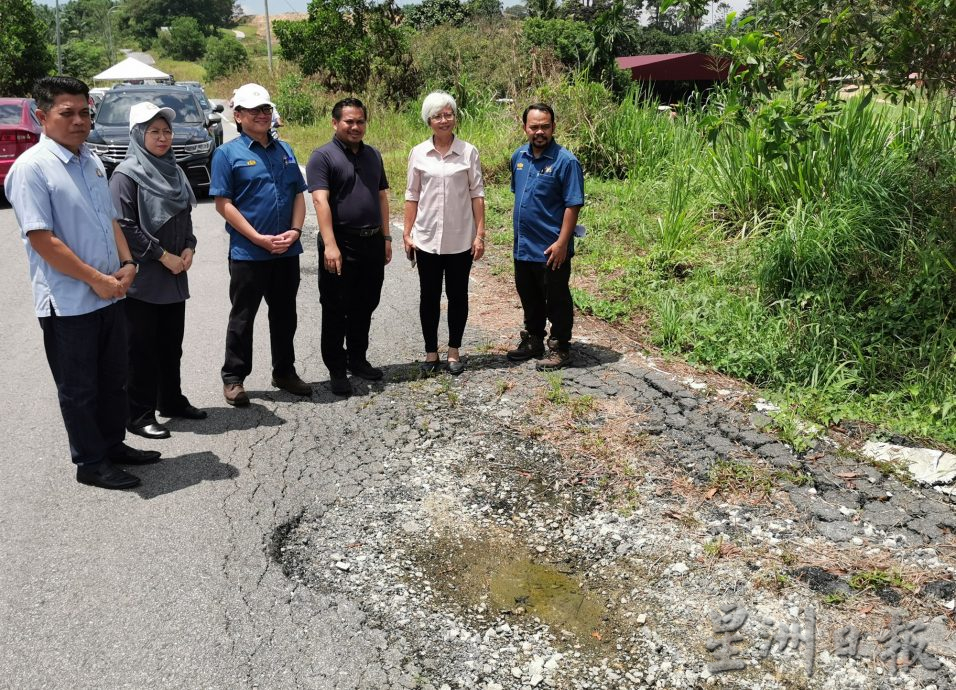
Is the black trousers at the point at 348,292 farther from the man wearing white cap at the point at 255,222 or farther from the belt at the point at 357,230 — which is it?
the man wearing white cap at the point at 255,222

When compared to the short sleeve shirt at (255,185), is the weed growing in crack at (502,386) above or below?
below

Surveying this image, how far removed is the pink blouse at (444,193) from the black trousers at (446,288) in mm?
111

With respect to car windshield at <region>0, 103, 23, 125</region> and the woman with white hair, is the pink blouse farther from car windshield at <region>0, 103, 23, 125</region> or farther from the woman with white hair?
car windshield at <region>0, 103, 23, 125</region>

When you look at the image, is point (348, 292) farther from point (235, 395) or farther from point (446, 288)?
point (235, 395)

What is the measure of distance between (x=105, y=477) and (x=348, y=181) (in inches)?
89.9

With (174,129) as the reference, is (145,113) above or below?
above

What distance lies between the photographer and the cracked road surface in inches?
120

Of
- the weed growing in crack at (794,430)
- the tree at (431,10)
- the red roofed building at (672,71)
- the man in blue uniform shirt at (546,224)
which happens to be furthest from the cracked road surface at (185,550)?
the tree at (431,10)

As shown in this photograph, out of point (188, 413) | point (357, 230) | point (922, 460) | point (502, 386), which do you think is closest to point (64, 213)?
point (188, 413)

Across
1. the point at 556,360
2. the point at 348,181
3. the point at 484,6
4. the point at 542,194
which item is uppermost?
the point at 484,6

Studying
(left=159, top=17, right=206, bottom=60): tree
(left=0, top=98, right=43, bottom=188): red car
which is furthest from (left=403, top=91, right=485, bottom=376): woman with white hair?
(left=159, top=17, right=206, bottom=60): tree

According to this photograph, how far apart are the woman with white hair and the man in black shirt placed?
0.75 feet

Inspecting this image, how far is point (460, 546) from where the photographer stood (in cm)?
387

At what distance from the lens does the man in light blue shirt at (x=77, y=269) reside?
389 cm
